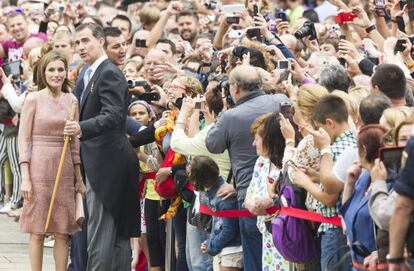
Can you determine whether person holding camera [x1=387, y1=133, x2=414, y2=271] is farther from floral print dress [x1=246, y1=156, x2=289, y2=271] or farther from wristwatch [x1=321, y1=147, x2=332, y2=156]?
floral print dress [x1=246, y1=156, x2=289, y2=271]

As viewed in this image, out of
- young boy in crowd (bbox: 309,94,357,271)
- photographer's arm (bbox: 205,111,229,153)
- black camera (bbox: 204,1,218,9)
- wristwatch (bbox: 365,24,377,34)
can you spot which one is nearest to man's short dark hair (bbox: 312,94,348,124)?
young boy in crowd (bbox: 309,94,357,271)

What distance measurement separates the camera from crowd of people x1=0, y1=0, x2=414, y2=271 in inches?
346

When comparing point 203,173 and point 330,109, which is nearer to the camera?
point 330,109

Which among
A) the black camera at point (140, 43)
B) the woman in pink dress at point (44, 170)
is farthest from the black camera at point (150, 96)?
the black camera at point (140, 43)

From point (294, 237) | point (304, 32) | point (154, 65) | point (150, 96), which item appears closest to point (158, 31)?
point (154, 65)

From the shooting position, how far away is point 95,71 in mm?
11719

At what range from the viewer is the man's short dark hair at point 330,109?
29.6 feet

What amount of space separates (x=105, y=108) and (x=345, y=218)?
349 cm

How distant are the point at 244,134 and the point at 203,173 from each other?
1.76 ft

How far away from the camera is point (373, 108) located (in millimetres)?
8602

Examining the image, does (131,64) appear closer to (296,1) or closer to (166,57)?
(166,57)

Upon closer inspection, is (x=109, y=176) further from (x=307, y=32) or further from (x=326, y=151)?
(x=326, y=151)

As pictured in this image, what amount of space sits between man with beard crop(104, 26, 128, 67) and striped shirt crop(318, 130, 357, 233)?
4207 millimetres

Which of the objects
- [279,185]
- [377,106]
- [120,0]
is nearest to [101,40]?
[279,185]
